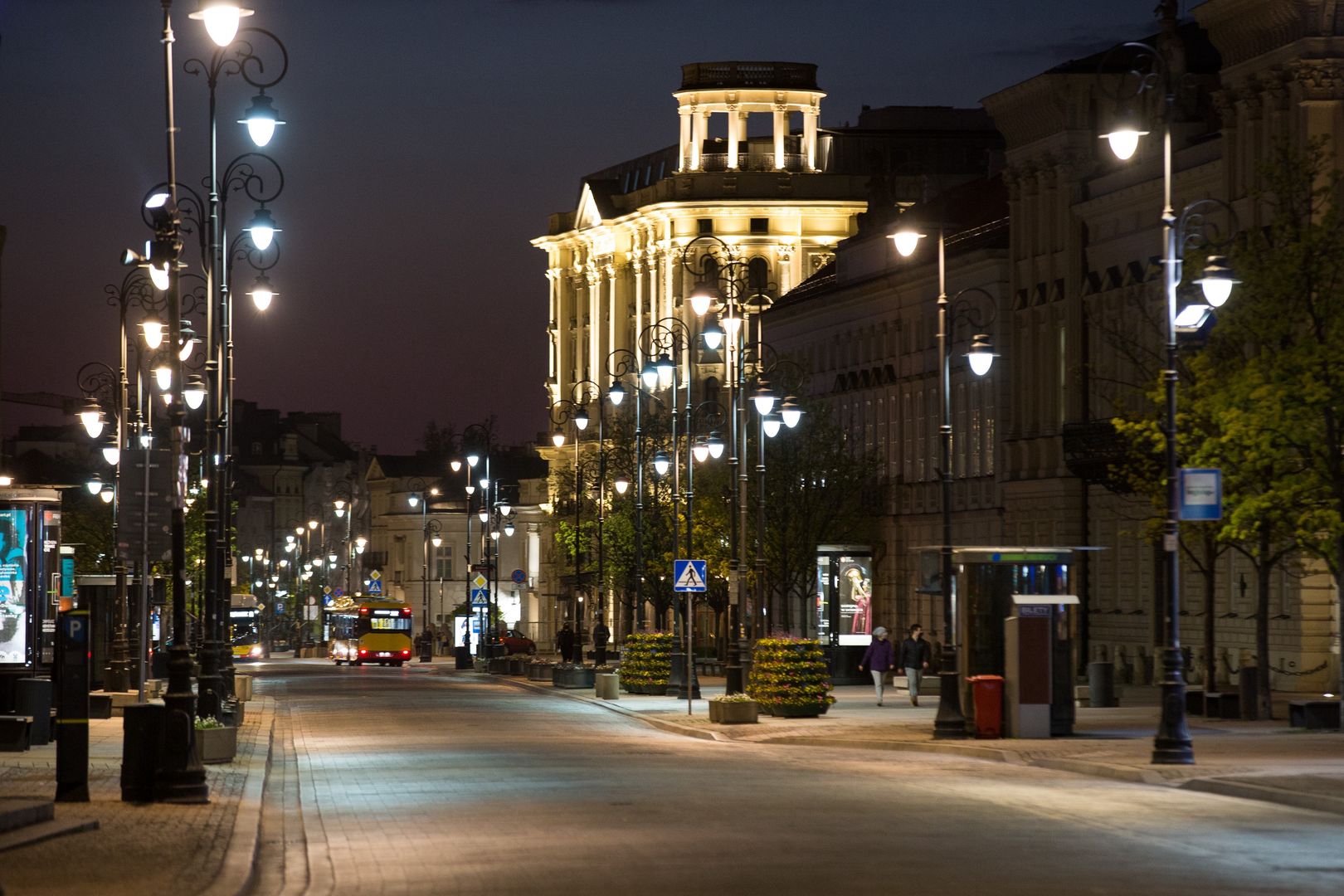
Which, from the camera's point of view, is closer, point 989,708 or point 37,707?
point 37,707

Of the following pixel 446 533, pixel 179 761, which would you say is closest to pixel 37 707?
pixel 179 761

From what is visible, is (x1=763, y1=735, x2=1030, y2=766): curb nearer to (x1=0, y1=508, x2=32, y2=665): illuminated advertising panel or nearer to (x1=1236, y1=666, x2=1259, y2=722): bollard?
(x1=1236, y1=666, x2=1259, y2=722): bollard

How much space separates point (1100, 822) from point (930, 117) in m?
102

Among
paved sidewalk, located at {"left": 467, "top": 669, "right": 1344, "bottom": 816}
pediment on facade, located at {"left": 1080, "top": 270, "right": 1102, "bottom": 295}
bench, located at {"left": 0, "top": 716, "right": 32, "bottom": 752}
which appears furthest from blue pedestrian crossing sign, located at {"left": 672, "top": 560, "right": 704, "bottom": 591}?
pediment on facade, located at {"left": 1080, "top": 270, "right": 1102, "bottom": 295}

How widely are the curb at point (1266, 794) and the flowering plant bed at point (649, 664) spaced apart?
30.2m

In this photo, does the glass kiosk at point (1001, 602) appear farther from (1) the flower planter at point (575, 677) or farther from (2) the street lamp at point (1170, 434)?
(1) the flower planter at point (575, 677)

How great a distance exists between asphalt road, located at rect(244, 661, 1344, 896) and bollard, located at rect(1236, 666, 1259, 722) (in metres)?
7.74

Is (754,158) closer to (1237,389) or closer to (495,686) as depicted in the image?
(495,686)

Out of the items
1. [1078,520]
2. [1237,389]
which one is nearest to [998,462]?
[1078,520]

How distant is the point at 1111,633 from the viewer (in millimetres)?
60562

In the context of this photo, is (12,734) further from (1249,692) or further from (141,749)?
(1249,692)

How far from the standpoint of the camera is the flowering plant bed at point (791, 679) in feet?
137

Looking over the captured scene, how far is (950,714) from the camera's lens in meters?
33.6

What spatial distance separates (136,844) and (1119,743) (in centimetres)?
1673
